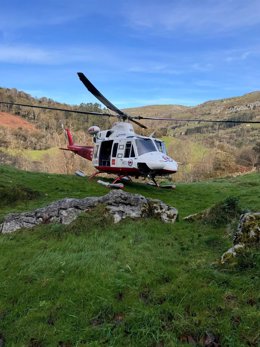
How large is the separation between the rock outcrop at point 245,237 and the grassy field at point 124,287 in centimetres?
23

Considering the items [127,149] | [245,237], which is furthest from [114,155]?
[245,237]

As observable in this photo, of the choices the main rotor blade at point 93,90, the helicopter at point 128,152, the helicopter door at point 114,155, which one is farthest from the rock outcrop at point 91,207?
the helicopter door at point 114,155

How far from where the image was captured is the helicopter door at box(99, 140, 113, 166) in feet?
64.5

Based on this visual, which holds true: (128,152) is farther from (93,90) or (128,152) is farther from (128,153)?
(93,90)

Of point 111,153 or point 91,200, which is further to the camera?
point 111,153

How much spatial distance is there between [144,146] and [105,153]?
112 inches

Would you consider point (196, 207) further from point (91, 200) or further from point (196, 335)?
point (196, 335)

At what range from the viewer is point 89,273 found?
6473 mm

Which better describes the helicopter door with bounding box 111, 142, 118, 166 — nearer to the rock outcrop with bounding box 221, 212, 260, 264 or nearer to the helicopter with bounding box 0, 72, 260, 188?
the helicopter with bounding box 0, 72, 260, 188

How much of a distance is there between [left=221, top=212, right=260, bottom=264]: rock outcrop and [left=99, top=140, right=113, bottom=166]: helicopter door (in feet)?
42.2

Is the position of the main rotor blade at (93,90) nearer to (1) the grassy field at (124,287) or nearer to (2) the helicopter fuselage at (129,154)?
(2) the helicopter fuselage at (129,154)

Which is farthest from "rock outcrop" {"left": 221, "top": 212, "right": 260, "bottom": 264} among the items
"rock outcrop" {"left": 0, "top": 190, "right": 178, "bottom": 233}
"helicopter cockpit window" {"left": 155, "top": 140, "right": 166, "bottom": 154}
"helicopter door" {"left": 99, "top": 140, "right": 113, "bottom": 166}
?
"helicopter door" {"left": 99, "top": 140, "right": 113, "bottom": 166}

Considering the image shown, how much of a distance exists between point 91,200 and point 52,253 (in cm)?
253

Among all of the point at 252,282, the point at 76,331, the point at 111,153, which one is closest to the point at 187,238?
the point at 252,282
